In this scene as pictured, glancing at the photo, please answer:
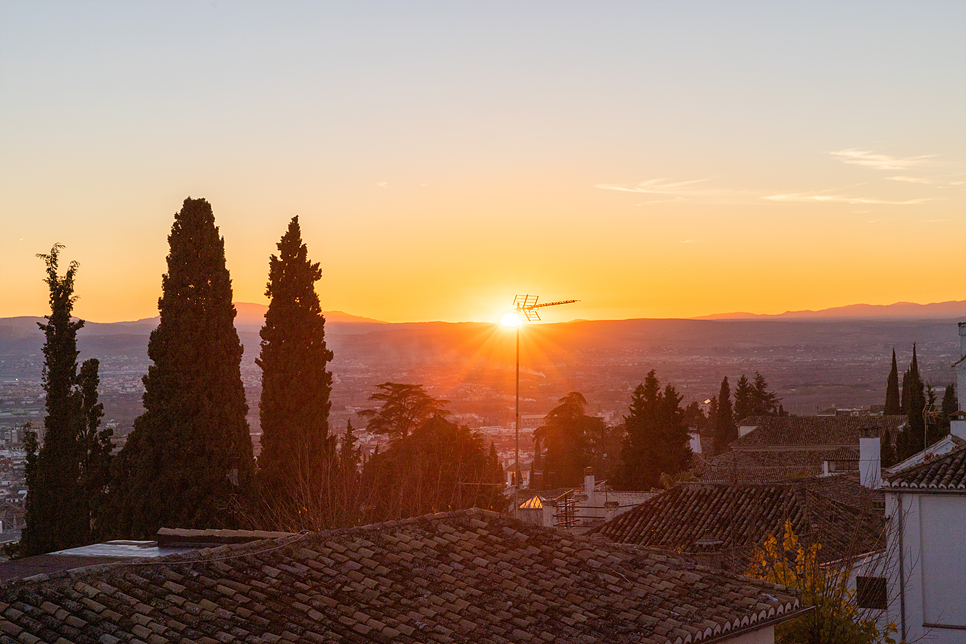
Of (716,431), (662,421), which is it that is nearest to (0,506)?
(662,421)

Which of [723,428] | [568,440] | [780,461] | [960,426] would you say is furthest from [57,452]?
[723,428]

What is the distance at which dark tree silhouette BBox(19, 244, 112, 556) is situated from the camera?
1944 cm

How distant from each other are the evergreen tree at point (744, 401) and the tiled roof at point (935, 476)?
53.6 meters

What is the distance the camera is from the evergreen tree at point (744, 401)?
231ft

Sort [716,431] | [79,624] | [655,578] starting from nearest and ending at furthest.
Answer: [79,624] → [655,578] → [716,431]

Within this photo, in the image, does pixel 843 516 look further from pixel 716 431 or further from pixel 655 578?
pixel 716 431

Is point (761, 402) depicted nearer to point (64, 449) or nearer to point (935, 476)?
point (935, 476)

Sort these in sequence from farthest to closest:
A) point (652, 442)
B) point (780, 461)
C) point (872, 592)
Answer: point (780, 461) → point (652, 442) → point (872, 592)

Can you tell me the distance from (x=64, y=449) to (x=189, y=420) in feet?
9.67

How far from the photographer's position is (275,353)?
21.6 meters

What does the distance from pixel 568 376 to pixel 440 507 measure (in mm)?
65191

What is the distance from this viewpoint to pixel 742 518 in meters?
19.8

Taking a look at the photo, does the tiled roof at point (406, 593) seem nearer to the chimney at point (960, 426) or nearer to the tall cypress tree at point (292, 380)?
the tall cypress tree at point (292, 380)

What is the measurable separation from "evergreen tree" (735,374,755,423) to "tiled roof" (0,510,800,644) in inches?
2418
